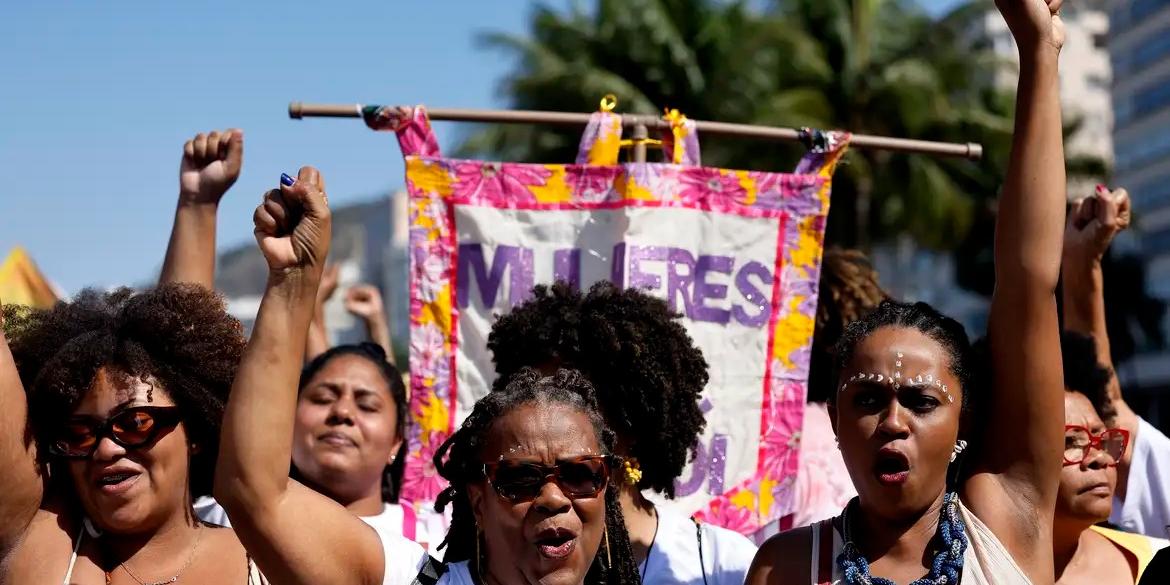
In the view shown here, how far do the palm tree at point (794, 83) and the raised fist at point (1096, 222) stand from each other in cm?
1952

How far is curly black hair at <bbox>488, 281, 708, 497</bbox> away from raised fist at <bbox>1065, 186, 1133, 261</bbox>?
4.64ft

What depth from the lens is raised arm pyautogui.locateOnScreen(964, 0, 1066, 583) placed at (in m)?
2.84

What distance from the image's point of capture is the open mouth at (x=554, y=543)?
9.14ft

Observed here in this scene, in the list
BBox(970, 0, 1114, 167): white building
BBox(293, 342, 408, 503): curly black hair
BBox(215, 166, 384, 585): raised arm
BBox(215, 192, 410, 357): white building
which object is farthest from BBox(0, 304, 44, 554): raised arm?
BBox(970, 0, 1114, 167): white building

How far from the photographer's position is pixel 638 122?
4527 millimetres

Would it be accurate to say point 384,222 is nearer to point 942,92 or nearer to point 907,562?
point 942,92

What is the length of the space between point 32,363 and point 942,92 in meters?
28.3

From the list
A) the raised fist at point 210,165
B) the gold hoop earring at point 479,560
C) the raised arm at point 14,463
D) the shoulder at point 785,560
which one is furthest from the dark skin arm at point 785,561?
the raised fist at point 210,165

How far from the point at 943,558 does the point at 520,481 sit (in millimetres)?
882

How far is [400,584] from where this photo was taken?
10.2 feet

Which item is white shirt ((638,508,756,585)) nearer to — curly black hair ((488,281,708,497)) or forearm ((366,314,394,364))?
curly black hair ((488,281,708,497))

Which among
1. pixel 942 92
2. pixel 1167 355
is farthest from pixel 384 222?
pixel 942 92

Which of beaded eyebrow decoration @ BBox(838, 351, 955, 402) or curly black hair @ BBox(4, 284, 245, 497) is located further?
curly black hair @ BBox(4, 284, 245, 497)

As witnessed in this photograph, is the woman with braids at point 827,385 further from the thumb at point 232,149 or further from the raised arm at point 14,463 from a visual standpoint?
the raised arm at point 14,463
